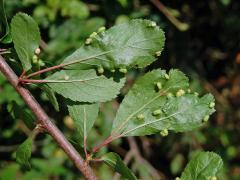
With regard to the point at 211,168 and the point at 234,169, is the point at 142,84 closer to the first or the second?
the point at 211,168

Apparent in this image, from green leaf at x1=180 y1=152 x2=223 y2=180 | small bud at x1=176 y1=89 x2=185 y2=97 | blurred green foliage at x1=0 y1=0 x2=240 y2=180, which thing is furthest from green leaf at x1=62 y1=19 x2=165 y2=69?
blurred green foliage at x1=0 y1=0 x2=240 y2=180

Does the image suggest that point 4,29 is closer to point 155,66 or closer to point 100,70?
point 100,70

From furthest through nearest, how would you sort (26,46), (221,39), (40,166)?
(221,39), (40,166), (26,46)

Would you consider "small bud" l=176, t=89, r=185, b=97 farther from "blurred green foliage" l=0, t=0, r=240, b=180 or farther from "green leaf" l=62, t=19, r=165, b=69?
"blurred green foliage" l=0, t=0, r=240, b=180

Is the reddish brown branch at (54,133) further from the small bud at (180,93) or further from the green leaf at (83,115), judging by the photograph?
the small bud at (180,93)

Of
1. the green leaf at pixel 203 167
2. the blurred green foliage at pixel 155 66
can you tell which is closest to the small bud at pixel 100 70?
the green leaf at pixel 203 167

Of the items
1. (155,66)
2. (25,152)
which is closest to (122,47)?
(25,152)

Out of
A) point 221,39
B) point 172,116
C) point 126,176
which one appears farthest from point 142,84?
point 221,39
